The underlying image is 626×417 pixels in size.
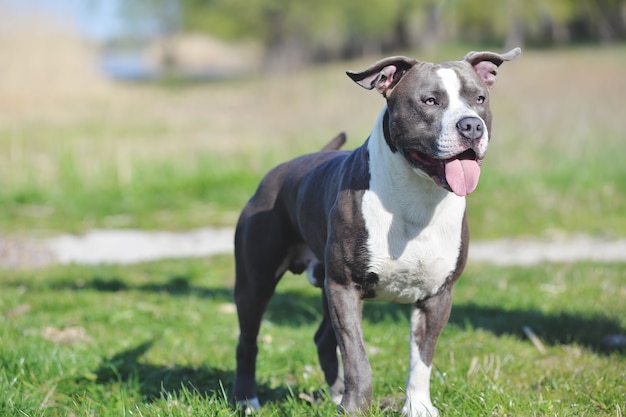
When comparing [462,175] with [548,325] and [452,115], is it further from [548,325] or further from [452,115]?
[548,325]

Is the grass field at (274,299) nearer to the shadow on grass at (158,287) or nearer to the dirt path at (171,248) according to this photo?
the shadow on grass at (158,287)

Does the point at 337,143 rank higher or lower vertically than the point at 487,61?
lower

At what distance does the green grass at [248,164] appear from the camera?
10.0 metres

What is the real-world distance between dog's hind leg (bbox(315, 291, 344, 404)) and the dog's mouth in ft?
3.76

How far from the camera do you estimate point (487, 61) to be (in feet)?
12.2

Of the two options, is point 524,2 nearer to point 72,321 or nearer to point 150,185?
point 150,185

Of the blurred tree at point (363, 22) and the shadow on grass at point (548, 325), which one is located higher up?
the blurred tree at point (363, 22)

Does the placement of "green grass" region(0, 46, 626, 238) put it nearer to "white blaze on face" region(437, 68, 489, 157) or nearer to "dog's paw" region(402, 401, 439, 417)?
"dog's paw" region(402, 401, 439, 417)

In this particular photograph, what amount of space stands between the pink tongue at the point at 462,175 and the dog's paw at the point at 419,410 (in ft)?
3.25

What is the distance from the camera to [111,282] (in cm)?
732

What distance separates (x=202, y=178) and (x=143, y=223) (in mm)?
1748

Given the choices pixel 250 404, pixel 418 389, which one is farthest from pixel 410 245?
pixel 250 404

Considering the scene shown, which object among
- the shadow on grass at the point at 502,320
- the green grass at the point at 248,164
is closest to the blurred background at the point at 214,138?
the green grass at the point at 248,164

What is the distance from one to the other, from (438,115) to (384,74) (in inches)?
14.8
